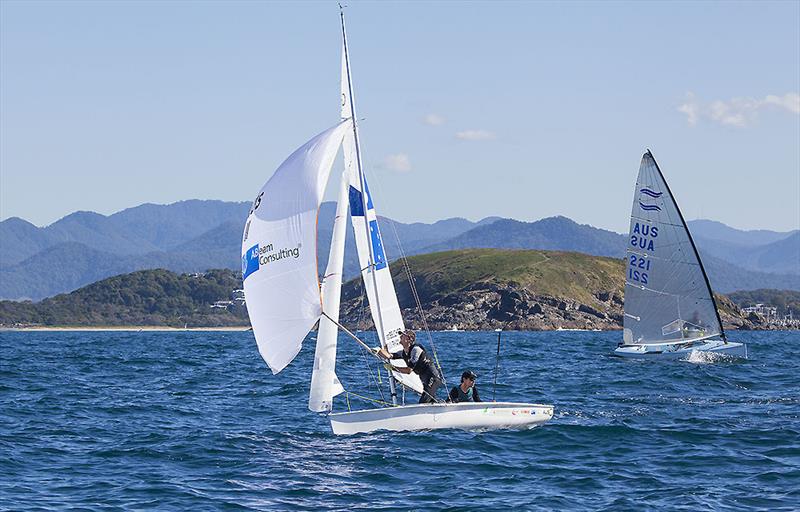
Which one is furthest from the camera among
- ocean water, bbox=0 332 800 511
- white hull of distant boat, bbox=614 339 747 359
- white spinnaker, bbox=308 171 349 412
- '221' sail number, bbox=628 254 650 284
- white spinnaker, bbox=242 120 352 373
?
'221' sail number, bbox=628 254 650 284

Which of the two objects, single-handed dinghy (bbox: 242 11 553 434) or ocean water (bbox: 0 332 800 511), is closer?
ocean water (bbox: 0 332 800 511)

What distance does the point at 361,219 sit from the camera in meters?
28.5

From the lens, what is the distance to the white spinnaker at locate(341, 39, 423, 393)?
1120 inches

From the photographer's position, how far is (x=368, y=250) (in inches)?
1122

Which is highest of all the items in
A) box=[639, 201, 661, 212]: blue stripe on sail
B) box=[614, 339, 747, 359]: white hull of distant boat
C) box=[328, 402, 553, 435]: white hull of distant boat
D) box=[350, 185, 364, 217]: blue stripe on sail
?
box=[639, 201, 661, 212]: blue stripe on sail

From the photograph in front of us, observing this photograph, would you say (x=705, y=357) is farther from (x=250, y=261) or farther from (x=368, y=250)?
(x=250, y=261)

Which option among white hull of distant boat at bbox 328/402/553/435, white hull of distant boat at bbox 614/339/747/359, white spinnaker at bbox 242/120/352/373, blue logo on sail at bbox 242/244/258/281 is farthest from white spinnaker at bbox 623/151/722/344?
blue logo on sail at bbox 242/244/258/281

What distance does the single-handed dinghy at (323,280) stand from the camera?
88.2 ft

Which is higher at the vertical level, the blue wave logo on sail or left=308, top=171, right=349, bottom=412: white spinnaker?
the blue wave logo on sail

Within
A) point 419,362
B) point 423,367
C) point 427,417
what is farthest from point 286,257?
point 427,417

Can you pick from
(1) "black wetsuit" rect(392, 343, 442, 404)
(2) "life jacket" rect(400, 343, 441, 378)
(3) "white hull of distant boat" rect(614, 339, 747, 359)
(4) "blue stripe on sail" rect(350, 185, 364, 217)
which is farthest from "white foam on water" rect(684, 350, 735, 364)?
(4) "blue stripe on sail" rect(350, 185, 364, 217)

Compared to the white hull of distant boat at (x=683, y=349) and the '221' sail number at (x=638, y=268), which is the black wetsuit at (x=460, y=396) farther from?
the '221' sail number at (x=638, y=268)

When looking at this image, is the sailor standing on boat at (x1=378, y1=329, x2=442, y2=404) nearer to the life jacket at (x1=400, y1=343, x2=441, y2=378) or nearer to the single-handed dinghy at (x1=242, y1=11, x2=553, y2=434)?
the life jacket at (x1=400, y1=343, x2=441, y2=378)

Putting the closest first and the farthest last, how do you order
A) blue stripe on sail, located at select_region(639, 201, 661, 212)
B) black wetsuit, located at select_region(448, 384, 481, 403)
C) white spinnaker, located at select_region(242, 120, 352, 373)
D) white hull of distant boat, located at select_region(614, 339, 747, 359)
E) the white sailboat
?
white spinnaker, located at select_region(242, 120, 352, 373)
black wetsuit, located at select_region(448, 384, 481, 403)
white hull of distant boat, located at select_region(614, 339, 747, 359)
the white sailboat
blue stripe on sail, located at select_region(639, 201, 661, 212)
